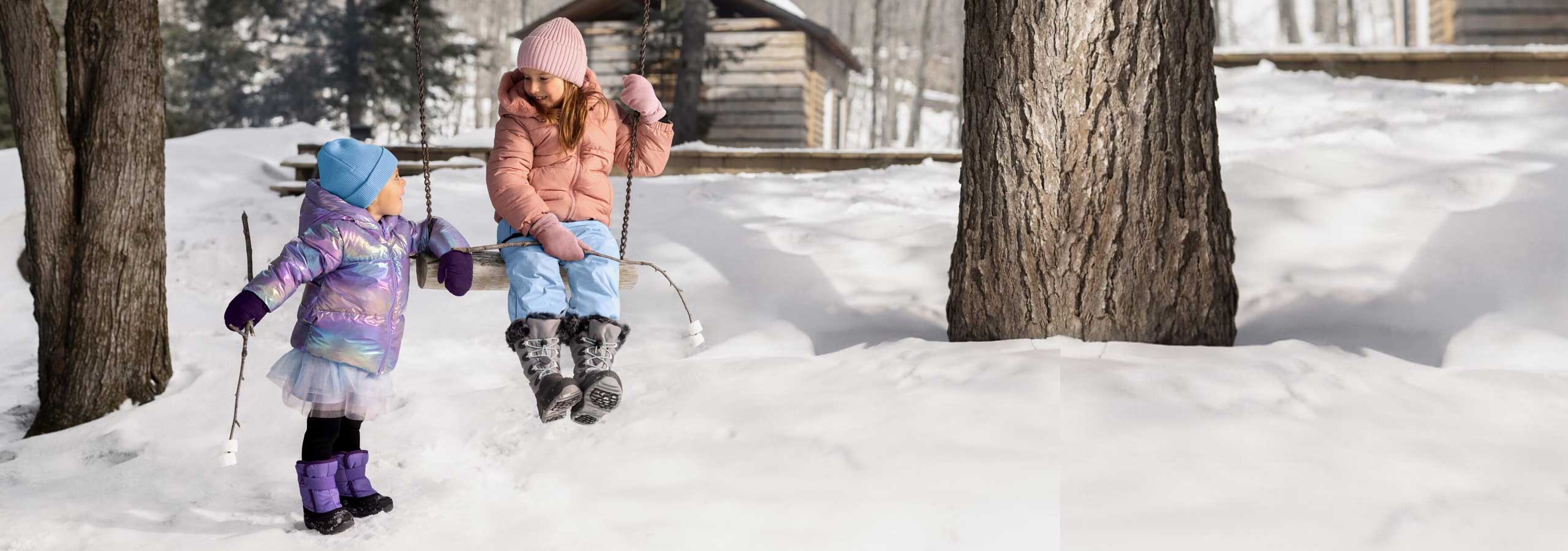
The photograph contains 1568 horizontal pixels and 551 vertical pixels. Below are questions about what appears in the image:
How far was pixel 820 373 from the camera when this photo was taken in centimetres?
404

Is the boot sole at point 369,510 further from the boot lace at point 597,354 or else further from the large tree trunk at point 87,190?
the large tree trunk at point 87,190

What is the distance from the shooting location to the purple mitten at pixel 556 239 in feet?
11.5

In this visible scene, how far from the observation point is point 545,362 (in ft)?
11.3

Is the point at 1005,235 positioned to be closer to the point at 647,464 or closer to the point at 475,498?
A: the point at 647,464

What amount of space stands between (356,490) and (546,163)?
1.26 metres

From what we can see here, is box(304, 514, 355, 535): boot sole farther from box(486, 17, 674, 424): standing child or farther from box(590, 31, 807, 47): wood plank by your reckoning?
box(590, 31, 807, 47): wood plank

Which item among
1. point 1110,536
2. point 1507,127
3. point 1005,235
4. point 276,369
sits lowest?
point 1110,536

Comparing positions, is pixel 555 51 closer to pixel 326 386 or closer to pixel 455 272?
pixel 455 272

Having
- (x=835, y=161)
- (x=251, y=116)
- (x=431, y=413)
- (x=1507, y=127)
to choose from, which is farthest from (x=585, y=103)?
(x=251, y=116)

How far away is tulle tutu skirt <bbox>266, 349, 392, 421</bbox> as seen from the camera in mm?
3186

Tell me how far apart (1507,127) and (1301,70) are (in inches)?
134

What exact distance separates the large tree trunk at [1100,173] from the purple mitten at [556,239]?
163 centimetres

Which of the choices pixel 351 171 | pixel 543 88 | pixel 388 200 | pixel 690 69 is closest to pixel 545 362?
pixel 388 200

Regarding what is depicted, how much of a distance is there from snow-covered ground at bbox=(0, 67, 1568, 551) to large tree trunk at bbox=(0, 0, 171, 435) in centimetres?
30
